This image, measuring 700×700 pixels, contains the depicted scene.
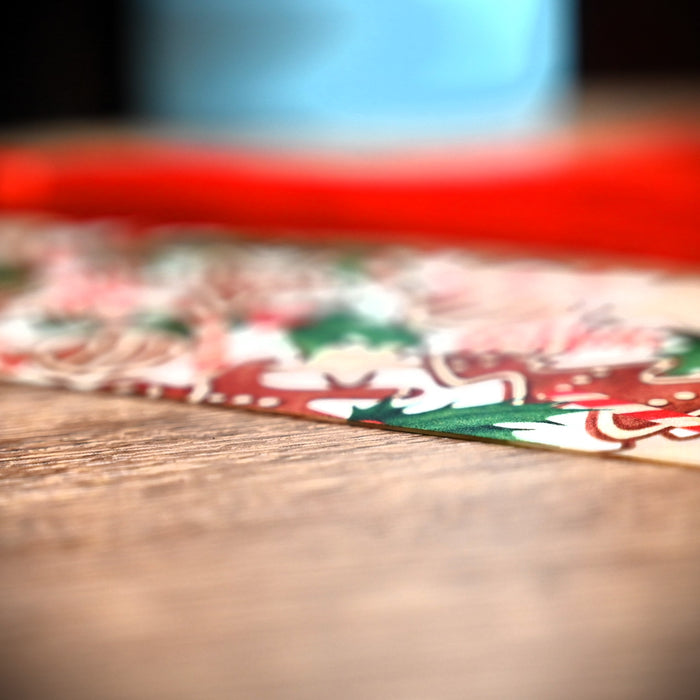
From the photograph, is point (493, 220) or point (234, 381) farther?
point (493, 220)

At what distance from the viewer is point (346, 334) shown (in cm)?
44

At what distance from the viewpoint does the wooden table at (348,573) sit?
0.59 feet

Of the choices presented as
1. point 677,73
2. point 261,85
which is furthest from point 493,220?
point 261,85

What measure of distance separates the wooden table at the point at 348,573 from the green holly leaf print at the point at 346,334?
0.45ft

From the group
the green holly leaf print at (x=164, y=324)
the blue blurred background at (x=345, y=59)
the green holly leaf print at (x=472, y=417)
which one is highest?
the blue blurred background at (x=345, y=59)

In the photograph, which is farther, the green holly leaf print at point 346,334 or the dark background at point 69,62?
the dark background at point 69,62

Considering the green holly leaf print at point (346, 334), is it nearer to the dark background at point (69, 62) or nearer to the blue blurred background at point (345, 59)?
the blue blurred background at point (345, 59)

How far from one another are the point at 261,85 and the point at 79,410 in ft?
10.8

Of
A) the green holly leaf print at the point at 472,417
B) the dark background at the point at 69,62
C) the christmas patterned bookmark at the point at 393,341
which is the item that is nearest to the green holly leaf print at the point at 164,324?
the christmas patterned bookmark at the point at 393,341

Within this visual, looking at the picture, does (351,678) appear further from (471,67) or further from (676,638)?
(471,67)

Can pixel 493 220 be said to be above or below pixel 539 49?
below

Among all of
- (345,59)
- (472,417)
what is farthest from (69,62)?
(472,417)

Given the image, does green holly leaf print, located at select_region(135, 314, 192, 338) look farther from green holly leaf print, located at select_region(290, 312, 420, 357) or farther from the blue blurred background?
the blue blurred background

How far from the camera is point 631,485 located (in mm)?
247
